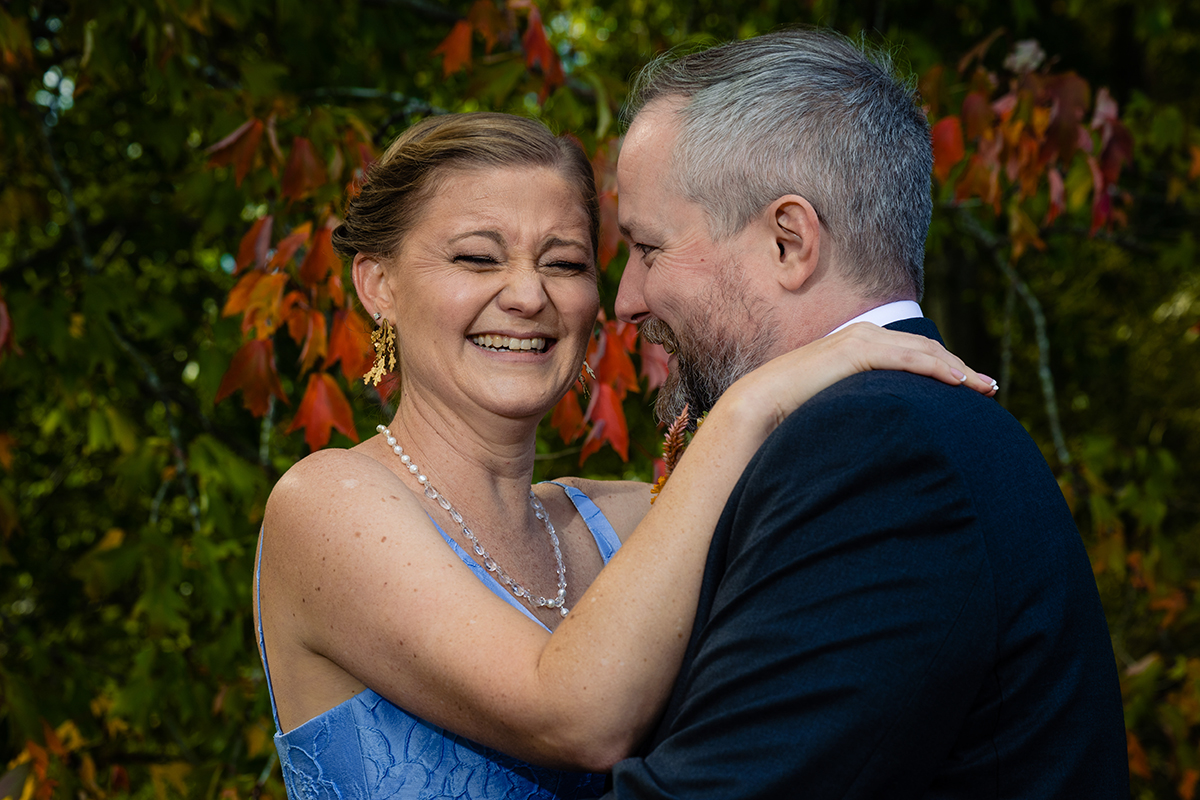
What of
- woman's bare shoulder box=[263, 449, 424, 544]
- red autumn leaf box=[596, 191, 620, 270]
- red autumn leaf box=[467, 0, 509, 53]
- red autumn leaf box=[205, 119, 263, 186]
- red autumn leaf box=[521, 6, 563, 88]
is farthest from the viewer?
red autumn leaf box=[467, 0, 509, 53]

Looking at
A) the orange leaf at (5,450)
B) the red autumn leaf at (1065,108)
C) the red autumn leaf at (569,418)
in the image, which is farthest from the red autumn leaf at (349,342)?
the red autumn leaf at (1065,108)

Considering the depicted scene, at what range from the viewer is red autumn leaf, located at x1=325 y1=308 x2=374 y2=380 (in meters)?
2.88

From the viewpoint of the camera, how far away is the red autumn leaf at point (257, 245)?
315 cm

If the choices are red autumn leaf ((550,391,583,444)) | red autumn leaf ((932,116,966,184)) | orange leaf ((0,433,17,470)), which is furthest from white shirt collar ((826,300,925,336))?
orange leaf ((0,433,17,470))

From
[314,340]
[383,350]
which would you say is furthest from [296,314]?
[383,350]

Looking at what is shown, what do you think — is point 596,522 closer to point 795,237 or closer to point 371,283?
point 371,283

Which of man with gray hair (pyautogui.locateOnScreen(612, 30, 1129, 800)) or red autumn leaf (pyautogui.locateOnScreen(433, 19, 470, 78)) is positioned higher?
red autumn leaf (pyautogui.locateOnScreen(433, 19, 470, 78))

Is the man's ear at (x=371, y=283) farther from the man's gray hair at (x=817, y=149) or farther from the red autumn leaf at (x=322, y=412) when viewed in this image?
the man's gray hair at (x=817, y=149)

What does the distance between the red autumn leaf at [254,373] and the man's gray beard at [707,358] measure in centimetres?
136

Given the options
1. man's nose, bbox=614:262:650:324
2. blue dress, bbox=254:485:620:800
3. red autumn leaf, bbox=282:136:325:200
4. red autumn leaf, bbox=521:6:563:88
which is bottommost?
blue dress, bbox=254:485:620:800

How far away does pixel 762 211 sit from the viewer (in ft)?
6.07

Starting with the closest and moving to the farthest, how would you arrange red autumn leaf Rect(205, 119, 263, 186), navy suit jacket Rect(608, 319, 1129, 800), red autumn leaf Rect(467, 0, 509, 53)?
navy suit jacket Rect(608, 319, 1129, 800) → red autumn leaf Rect(205, 119, 263, 186) → red autumn leaf Rect(467, 0, 509, 53)

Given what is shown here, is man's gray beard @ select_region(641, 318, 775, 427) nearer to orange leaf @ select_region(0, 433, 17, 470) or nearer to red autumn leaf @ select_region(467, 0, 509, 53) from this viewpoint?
red autumn leaf @ select_region(467, 0, 509, 53)

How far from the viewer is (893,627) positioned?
4.38ft
